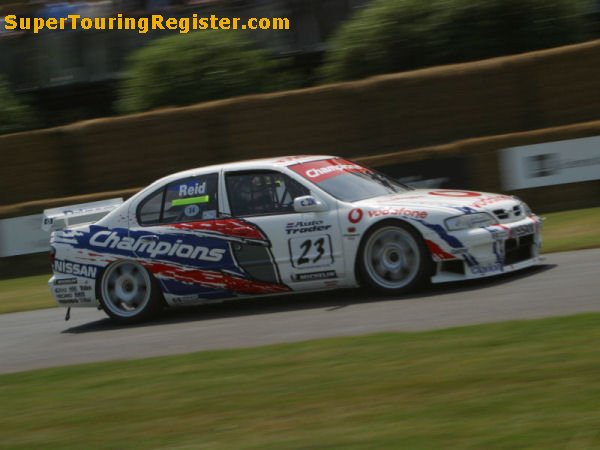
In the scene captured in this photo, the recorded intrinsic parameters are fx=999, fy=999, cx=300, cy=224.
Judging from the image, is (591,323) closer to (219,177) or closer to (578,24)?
(219,177)

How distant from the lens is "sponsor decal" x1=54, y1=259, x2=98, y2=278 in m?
10.2

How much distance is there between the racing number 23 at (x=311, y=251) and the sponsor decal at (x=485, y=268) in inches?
51.9

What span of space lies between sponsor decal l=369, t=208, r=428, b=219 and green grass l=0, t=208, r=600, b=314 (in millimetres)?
2892

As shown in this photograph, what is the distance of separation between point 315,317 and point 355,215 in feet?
3.45

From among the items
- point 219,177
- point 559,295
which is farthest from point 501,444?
point 219,177

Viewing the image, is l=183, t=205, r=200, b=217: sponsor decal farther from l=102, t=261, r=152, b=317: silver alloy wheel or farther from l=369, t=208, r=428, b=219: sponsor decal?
l=369, t=208, r=428, b=219: sponsor decal

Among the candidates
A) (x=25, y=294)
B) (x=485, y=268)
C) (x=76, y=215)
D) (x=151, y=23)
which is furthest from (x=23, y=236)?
(x=485, y=268)

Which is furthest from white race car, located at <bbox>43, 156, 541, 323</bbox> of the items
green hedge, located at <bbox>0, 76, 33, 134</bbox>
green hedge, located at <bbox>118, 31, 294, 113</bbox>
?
green hedge, located at <bbox>0, 76, 33, 134</bbox>

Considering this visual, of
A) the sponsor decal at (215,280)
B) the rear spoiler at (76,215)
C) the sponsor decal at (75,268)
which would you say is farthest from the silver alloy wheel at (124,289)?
the rear spoiler at (76,215)

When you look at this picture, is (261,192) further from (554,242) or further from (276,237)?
(554,242)

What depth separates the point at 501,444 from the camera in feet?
14.6

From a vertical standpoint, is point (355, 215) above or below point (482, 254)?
above

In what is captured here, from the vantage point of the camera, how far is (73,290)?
10375 mm

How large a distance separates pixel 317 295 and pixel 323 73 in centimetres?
912
